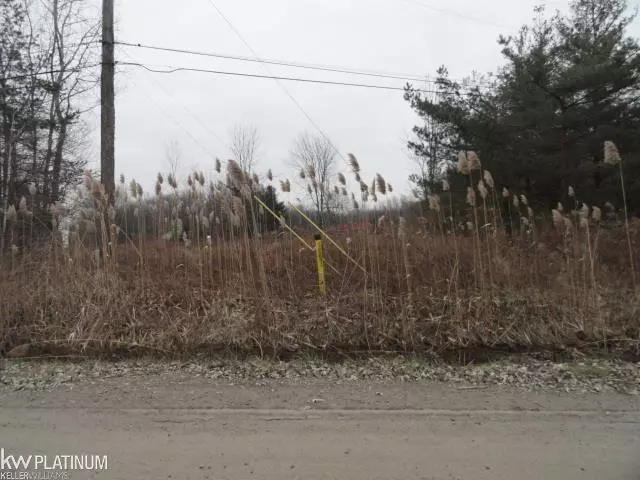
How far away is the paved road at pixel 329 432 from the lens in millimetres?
2984

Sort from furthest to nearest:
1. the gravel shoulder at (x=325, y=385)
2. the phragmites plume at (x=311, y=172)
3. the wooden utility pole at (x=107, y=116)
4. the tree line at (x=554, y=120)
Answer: the tree line at (x=554, y=120) → the wooden utility pole at (x=107, y=116) → the phragmites plume at (x=311, y=172) → the gravel shoulder at (x=325, y=385)

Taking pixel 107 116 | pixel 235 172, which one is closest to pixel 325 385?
pixel 235 172

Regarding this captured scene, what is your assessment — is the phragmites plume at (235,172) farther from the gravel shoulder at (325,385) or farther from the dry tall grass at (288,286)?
the gravel shoulder at (325,385)

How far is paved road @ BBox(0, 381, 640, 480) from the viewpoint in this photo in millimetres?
2984

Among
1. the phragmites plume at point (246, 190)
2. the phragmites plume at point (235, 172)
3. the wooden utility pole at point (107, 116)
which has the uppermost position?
the wooden utility pole at point (107, 116)

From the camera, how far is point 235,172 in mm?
5977

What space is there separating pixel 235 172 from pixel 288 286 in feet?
6.82

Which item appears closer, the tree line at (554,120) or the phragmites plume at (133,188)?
the phragmites plume at (133,188)

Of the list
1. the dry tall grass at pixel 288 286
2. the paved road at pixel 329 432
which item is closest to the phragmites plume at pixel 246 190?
the dry tall grass at pixel 288 286

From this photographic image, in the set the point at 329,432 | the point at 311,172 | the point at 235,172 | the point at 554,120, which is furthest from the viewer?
the point at 554,120

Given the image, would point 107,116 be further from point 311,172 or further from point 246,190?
point 311,172

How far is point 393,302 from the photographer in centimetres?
616

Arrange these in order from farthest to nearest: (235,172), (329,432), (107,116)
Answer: (107,116), (235,172), (329,432)

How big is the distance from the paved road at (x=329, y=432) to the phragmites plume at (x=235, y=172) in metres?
2.81
